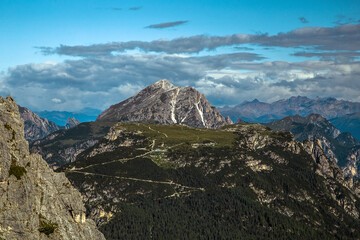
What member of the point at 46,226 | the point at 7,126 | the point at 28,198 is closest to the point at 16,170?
the point at 28,198

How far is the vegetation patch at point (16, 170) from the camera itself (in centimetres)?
16589

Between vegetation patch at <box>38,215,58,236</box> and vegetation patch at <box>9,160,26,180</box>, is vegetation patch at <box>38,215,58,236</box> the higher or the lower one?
the lower one

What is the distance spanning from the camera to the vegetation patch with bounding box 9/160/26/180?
166 meters

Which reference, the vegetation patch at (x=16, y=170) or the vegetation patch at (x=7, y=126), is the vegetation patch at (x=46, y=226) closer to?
the vegetation patch at (x=16, y=170)

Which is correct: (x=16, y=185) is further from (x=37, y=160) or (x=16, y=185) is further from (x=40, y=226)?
(x=37, y=160)

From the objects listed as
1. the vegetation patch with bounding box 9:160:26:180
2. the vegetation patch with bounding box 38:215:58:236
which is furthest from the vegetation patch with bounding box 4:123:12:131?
the vegetation patch with bounding box 38:215:58:236

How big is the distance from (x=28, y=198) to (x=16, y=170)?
466 inches

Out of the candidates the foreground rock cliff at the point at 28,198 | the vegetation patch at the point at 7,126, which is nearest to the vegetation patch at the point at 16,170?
the foreground rock cliff at the point at 28,198

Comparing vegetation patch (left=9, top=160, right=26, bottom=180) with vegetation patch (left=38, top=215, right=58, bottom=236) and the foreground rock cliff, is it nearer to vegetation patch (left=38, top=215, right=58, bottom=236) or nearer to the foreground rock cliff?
the foreground rock cliff

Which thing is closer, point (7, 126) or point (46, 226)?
point (46, 226)

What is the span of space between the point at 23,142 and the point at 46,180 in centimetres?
1846

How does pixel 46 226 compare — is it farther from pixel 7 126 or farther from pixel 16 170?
pixel 7 126

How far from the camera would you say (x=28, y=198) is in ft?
540

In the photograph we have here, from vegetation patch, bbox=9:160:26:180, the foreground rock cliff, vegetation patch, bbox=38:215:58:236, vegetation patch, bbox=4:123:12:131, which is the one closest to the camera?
the foreground rock cliff
